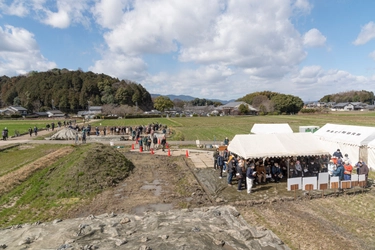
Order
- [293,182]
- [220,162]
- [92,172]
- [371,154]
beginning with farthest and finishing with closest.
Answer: [220,162] < [371,154] < [92,172] < [293,182]

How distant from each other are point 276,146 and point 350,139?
23.2ft

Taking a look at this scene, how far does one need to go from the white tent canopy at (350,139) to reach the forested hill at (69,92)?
126 metres

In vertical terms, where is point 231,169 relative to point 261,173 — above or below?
above

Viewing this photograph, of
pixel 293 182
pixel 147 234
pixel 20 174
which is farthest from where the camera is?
pixel 20 174

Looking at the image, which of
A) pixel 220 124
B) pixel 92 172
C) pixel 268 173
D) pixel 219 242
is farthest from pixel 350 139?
pixel 220 124

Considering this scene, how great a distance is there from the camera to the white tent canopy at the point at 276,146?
15141mm

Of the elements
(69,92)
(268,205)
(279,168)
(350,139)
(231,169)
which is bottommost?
(268,205)

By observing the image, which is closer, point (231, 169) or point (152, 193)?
point (152, 193)

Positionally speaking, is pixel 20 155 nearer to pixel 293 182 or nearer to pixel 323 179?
pixel 293 182

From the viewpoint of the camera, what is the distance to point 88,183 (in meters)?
15.6

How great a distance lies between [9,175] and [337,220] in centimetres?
1864

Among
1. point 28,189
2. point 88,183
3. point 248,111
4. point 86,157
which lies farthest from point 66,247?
point 248,111

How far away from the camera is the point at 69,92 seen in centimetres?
13912

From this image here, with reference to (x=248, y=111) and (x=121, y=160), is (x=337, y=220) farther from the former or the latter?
(x=248, y=111)
